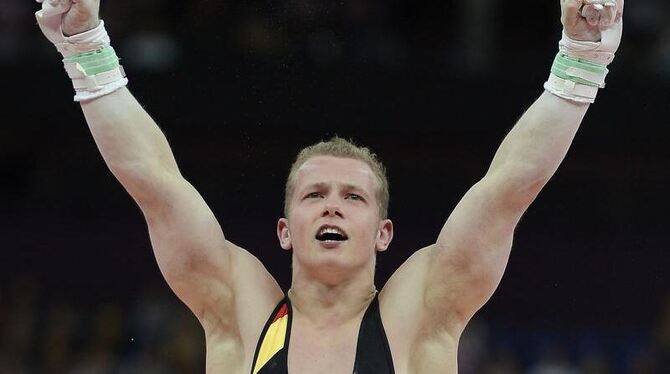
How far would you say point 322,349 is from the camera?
454cm

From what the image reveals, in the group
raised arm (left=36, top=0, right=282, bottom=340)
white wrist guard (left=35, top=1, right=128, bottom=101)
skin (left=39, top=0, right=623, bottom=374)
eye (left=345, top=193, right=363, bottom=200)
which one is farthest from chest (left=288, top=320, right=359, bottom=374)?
white wrist guard (left=35, top=1, right=128, bottom=101)

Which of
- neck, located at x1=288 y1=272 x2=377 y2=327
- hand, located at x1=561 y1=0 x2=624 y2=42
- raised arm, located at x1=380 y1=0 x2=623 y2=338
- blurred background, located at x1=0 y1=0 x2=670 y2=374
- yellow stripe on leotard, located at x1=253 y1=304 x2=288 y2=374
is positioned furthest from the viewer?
blurred background, located at x1=0 y1=0 x2=670 y2=374

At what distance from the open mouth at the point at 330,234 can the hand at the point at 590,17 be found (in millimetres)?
1127

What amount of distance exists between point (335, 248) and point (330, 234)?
72mm

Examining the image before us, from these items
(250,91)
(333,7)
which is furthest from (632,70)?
(250,91)

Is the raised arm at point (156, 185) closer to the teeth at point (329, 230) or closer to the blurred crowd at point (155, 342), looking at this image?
the teeth at point (329, 230)

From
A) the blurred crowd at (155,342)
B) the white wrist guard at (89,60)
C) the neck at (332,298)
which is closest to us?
the white wrist guard at (89,60)

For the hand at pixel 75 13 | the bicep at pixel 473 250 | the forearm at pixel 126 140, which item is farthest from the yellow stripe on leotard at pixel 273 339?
the hand at pixel 75 13

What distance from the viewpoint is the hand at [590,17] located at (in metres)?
4.19

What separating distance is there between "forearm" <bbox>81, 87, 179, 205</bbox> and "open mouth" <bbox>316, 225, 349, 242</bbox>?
24.9 inches

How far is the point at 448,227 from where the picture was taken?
4496 millimetres

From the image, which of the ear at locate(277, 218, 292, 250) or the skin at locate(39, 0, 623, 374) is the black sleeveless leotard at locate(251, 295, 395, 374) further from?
the ear at locate(277, 218, 292, 250)

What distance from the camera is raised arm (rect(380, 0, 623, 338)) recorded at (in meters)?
4.30

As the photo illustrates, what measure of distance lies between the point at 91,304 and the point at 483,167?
3467mm
